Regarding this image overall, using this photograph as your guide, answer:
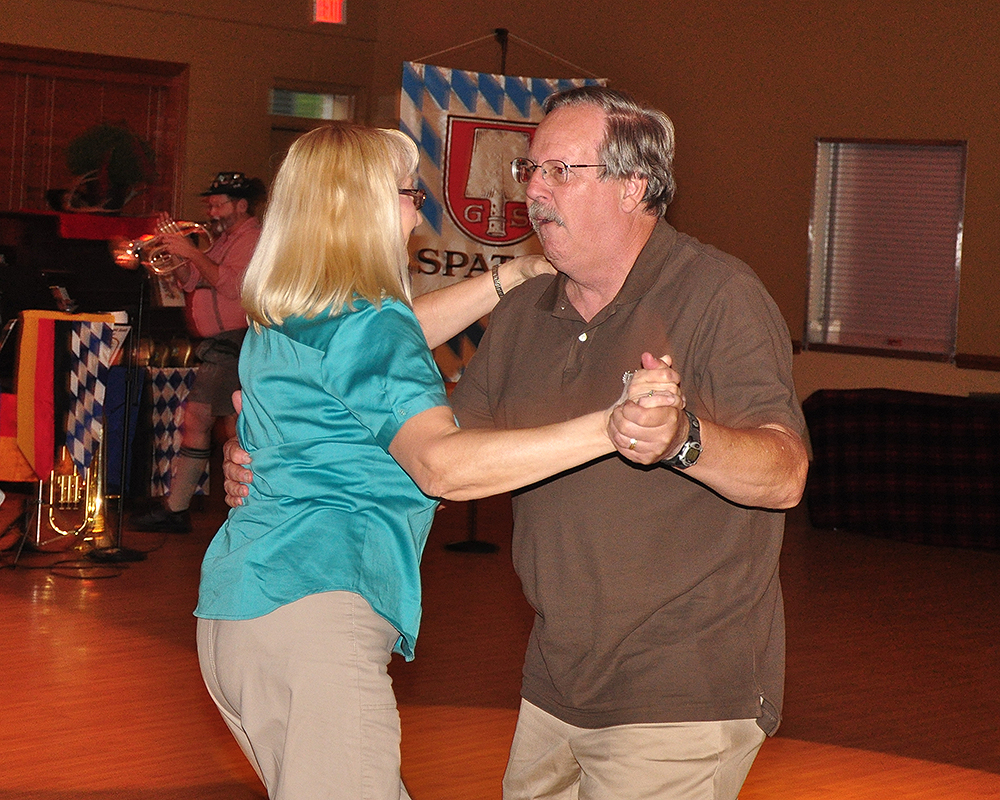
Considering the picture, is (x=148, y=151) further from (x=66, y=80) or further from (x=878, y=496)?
(x=878, y=496)

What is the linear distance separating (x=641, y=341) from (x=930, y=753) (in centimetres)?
276

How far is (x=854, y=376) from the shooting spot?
31.3ft

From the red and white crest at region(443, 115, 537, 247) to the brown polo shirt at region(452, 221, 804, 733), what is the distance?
483 centimetres

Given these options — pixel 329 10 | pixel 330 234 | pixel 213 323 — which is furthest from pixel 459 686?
pixel 329 10

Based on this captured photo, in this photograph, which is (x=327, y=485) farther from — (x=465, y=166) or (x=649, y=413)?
(x=465, y=166)

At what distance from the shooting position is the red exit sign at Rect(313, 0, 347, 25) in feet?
31.3

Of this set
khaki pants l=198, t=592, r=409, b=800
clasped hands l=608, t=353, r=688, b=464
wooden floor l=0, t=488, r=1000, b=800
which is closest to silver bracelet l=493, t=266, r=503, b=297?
khaki pants l=198, t=592, r=409, b=800

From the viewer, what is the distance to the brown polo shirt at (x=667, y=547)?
1891 mm

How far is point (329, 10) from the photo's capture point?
31.7ft

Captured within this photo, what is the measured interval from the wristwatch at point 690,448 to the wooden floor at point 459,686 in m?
2.24

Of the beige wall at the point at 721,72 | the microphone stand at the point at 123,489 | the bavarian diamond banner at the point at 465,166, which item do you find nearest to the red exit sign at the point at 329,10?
the beige wall at the point at 721,72

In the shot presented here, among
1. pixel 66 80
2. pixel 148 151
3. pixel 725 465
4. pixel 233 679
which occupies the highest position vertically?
pixel 66 80

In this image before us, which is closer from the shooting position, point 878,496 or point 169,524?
point 169,524

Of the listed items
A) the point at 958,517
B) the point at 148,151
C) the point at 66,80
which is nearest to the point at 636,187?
the point at 958,517
